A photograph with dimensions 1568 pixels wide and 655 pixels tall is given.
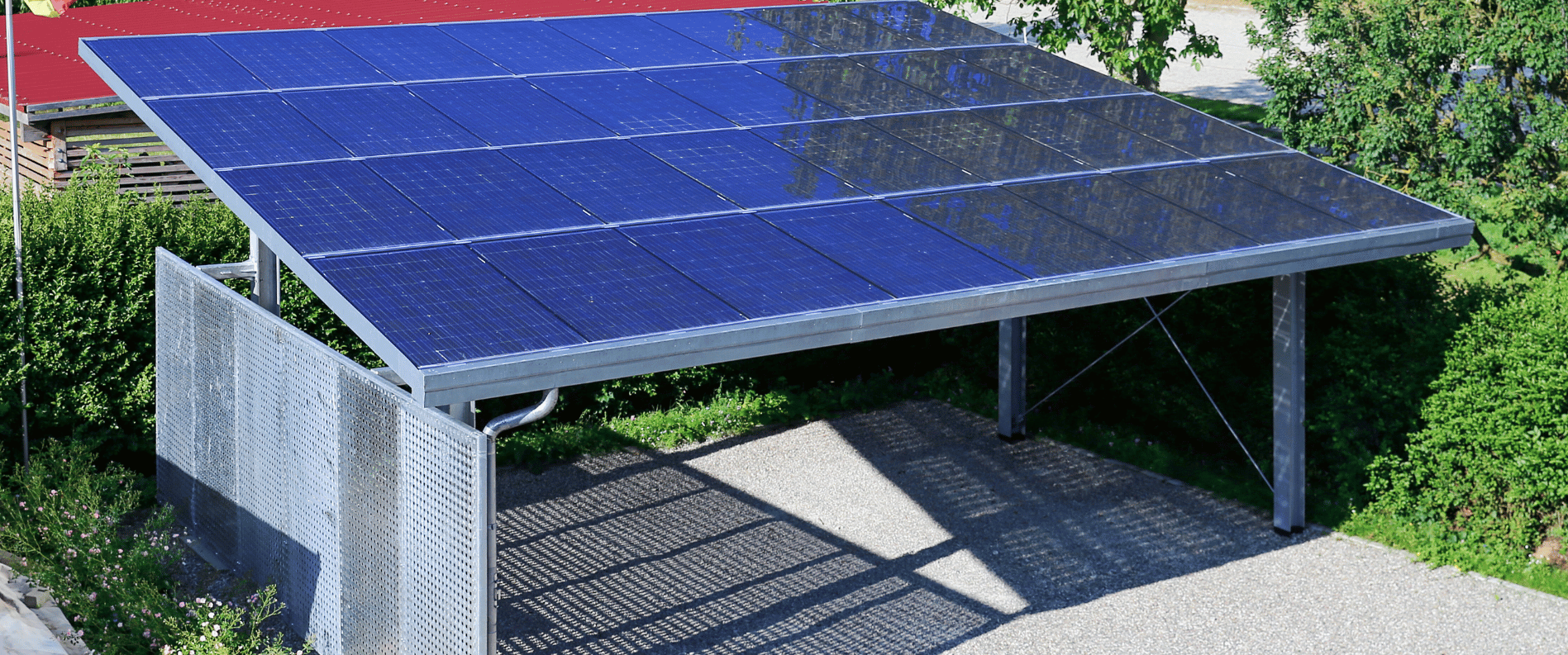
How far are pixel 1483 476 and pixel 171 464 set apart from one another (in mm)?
11106

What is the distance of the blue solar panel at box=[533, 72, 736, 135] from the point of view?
11047 mm

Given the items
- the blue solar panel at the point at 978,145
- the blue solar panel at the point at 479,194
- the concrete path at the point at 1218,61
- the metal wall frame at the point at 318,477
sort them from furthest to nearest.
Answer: the concrete path at the point at 1218,61 → the blue solar panel at the point at 978,145 → the blue solar panel at the point at 479,194 → the metal wall frame at the point at 318,477

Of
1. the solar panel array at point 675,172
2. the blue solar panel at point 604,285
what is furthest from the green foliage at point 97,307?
the blue solar panel at point 604,285

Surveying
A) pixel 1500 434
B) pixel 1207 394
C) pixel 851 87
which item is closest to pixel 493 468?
pixel 851 87

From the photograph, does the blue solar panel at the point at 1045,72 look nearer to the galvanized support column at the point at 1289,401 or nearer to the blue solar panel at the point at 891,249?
the galvanized support column at the point at 1289,401

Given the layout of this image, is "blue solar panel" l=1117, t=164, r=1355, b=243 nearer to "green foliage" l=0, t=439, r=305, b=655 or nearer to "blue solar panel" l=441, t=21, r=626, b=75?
"blue solar panel" l=441, t=21, r=626, b=75

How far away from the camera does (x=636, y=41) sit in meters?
13.6

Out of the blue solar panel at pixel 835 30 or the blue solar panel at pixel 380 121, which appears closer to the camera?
the blue solar panel at pixel 380 121

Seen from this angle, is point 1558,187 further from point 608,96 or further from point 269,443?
point 269,443

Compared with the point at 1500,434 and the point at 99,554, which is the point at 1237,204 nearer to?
the point at 1500,434

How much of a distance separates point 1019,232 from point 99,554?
7.21 m

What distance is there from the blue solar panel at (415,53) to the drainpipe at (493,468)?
4594 millimetres

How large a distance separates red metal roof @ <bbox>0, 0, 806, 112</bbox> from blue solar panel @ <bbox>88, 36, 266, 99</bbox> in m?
4.07

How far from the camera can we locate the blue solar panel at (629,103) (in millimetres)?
11047
